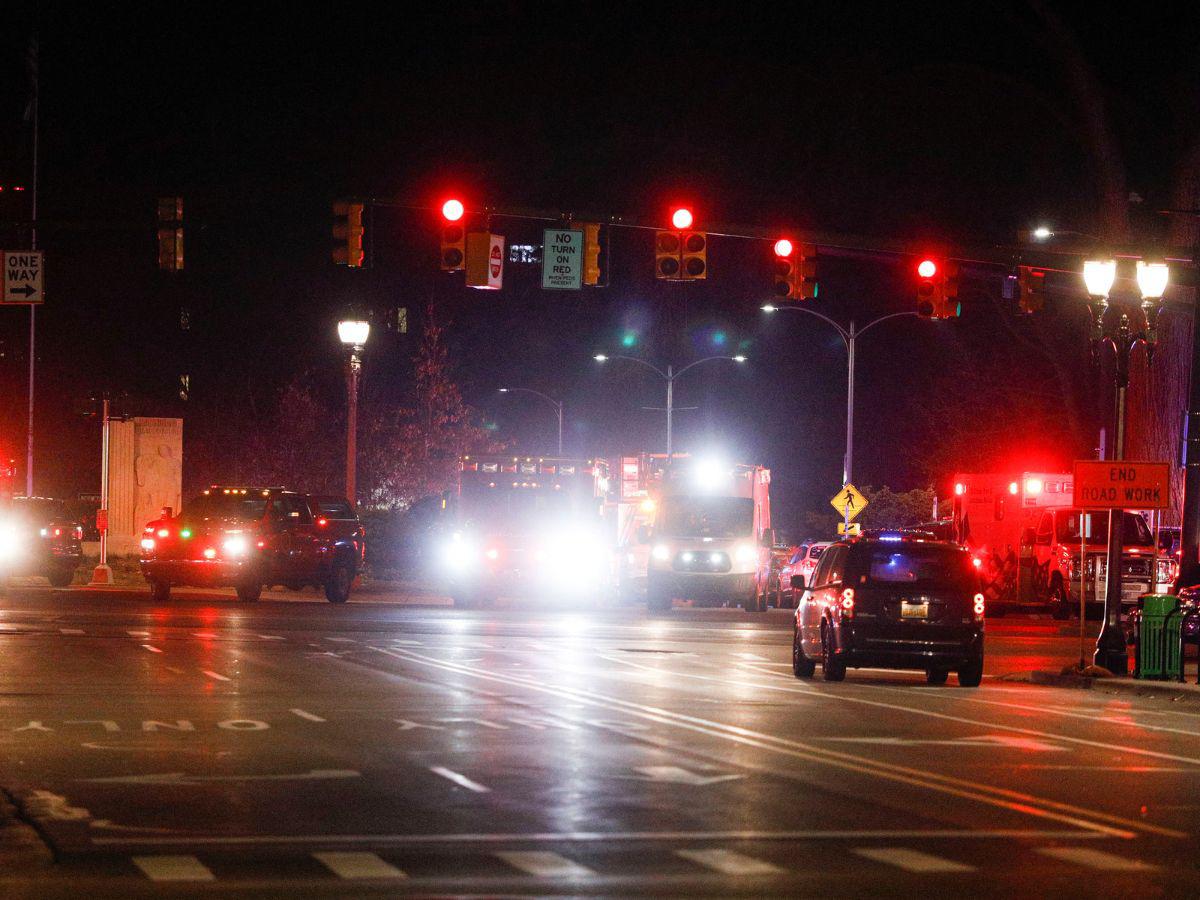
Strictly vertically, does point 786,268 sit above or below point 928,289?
above

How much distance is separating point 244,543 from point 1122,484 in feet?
60.5

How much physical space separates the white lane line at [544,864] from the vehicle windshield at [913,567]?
44.2ft

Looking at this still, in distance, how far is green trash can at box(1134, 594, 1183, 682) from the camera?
24047 millimetres

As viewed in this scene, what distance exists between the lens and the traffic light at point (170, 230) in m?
31.6

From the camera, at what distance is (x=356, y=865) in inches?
388

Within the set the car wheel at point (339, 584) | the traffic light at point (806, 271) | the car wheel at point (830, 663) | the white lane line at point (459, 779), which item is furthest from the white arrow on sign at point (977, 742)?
the car wheel at point (339, 584)

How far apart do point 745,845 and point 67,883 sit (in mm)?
3436

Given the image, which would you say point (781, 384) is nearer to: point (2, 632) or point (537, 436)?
point (537, 436)

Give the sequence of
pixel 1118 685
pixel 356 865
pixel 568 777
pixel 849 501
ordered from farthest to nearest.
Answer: pixel 849 501, pixel 1118 685, pixel 568 777, pixel 356 865

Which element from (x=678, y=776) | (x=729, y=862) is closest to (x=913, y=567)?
(x=678, y=776)

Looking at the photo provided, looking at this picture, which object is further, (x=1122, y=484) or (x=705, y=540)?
(x=705, y=540)

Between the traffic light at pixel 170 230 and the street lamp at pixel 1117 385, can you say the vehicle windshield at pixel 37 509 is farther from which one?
the street lamp at pixel 1117 385

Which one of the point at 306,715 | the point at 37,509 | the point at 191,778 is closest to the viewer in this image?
the point at 191,778

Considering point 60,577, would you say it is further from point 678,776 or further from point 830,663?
point 678,776
